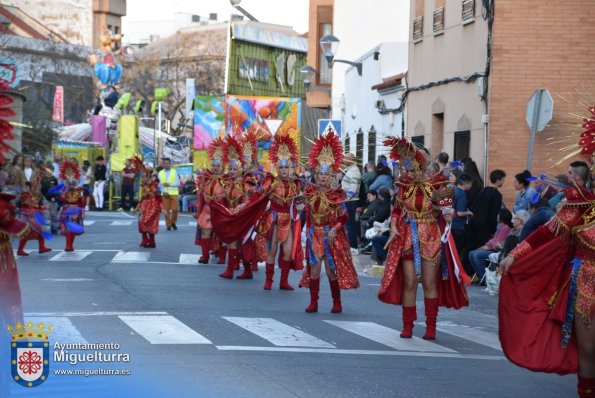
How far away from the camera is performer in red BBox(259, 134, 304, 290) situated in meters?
16.8

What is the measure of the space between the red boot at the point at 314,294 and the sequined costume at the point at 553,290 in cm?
484

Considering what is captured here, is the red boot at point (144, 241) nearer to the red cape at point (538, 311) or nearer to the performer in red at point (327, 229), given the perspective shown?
the performer in red at point (327, 229)

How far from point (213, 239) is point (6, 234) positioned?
13.2 metres

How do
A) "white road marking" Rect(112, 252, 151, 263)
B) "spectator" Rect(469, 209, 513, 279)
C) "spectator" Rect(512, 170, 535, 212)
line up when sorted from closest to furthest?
"spectator" Rect(512, 170, 535, 212)
"spectator" Rect(469, 209, 513, 279)
"white road marking" Rect(112, 252, 151, 263)

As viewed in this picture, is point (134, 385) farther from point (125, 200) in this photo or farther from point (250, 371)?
point (125, 200)

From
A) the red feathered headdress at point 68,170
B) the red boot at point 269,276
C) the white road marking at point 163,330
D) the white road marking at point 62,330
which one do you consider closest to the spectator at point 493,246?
the red boot at point 269,276

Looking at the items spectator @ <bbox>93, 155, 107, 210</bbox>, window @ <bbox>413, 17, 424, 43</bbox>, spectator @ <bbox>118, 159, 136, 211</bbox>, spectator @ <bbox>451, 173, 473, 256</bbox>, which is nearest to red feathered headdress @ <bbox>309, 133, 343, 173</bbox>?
spectator @ <bbox>451, 173, 473, 256</bbox>

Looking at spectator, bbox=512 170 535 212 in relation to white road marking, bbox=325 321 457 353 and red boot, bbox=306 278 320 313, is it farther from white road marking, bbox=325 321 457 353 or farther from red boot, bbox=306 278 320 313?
white road marking, bbox=325 321 457 353

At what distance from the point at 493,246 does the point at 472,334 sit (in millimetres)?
5108

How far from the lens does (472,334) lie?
13.1 m

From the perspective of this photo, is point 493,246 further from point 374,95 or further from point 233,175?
point 374,95

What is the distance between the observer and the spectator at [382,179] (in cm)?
2322

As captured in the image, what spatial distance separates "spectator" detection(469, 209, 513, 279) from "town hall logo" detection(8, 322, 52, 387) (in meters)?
10.6

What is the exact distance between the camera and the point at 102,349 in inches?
416
